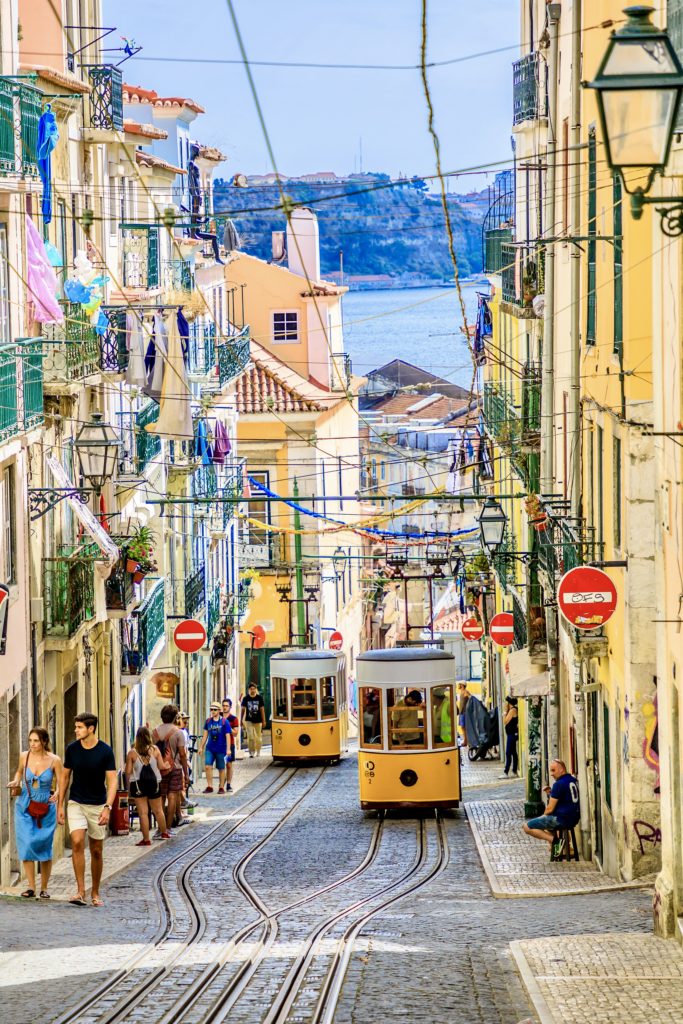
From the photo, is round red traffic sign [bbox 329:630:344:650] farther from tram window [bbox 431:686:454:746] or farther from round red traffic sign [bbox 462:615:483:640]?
tram window [bbox 431:686:454:746]

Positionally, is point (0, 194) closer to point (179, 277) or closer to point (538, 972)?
point (538, 972)

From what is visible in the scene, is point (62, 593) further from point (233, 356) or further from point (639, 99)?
point (233, 356)

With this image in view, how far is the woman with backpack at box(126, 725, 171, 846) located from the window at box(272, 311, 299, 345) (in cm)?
3826

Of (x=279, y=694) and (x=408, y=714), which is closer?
(x=408, y=714)

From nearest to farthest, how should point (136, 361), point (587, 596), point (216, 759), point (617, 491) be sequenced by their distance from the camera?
1. point (587, 596)
2. point (617, 491)
3. point (136, 361)
4. point (216, 759)

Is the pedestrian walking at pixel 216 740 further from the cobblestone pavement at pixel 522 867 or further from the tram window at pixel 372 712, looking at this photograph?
the cobblestone pavement at pixel 522 867

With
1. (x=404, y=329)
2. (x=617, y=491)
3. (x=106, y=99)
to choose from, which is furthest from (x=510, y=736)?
(x=404, y=329)

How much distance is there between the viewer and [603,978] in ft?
33.9

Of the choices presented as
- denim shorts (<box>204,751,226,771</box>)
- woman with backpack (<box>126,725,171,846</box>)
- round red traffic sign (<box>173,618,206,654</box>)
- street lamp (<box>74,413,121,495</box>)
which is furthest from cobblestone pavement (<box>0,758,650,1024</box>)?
round red traffic sign (<box>173,618,206,654</box>)

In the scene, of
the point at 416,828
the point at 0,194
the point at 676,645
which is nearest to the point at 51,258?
the point at 0,194

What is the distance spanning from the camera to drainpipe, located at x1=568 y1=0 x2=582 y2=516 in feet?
65.8

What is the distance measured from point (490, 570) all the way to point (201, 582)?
6.34 meters

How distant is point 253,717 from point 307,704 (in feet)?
13.1

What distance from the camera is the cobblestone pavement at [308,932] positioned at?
9.79 metres
